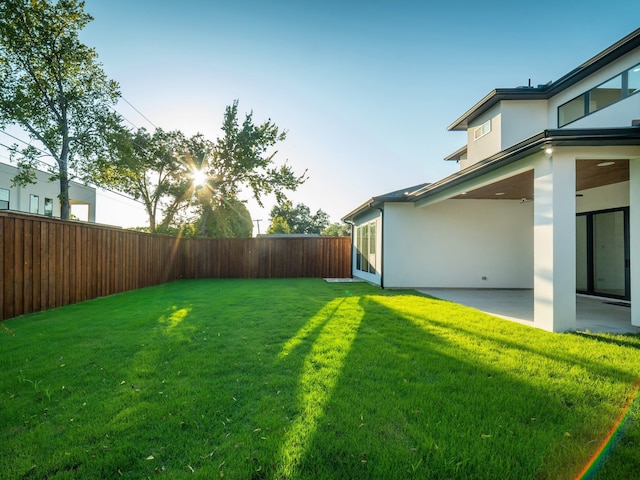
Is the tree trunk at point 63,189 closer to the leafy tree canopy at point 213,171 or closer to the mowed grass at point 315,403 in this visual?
the leafy tree canopy at point 213,171

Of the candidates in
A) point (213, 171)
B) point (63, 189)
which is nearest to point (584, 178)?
point (63, 189)

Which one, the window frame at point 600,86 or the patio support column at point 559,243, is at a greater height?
the window frame at point 600,86

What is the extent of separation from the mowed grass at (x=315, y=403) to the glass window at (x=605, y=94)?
5.63 meters

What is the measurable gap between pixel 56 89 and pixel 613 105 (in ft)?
53.8

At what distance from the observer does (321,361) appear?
10.3 feet

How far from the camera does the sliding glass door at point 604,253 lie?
6.79m

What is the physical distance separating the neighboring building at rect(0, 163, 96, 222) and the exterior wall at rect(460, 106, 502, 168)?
16550 mm

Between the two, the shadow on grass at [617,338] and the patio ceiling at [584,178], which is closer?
the shadow on grass at [617,338]

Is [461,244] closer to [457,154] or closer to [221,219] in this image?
[457,154]

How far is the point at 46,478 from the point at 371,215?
33.1 feet

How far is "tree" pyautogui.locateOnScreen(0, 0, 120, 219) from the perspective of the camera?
10086mm

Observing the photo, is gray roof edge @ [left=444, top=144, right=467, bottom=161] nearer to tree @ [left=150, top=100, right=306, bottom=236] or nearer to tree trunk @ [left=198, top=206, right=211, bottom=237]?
tree @ [left=150, top=100, right=306, bottom=236]

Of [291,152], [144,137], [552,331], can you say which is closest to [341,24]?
[552,331]

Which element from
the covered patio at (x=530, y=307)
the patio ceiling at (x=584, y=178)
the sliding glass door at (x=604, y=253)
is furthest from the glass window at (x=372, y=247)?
the sliding glass door at (x=604, y=253)
